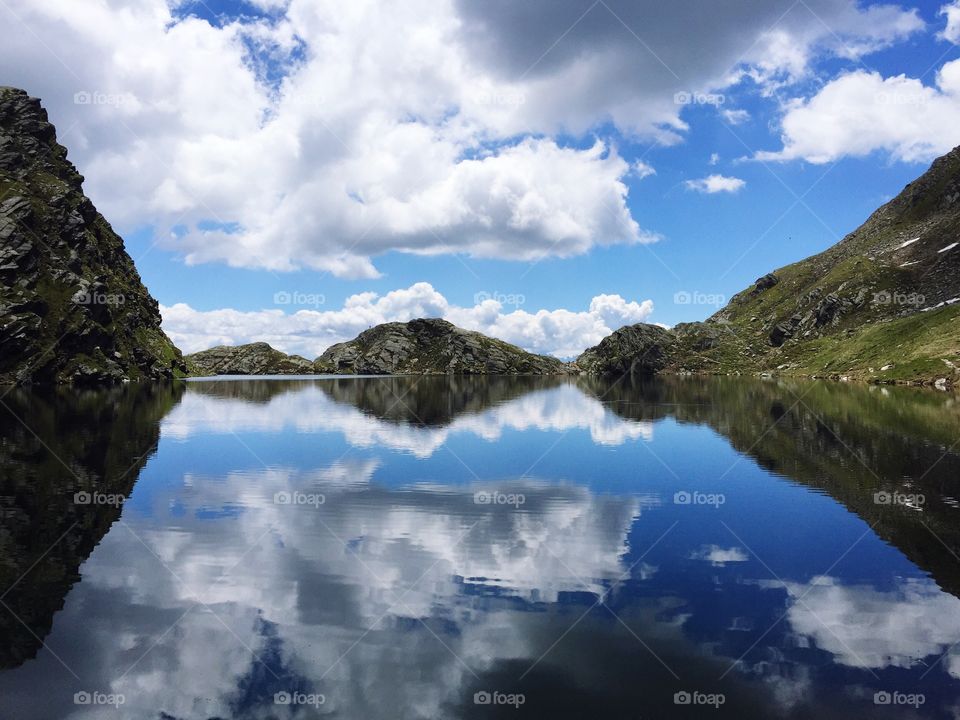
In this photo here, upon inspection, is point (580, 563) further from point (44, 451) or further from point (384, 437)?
point (44, 451)

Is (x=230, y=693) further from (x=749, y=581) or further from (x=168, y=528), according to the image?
(x=749, y=581)

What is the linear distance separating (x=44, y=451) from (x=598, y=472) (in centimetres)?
5856

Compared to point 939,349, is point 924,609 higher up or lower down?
lower down

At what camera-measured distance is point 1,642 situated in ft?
67.0

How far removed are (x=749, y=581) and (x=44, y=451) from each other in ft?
222

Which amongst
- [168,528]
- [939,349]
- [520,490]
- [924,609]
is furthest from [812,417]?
[939,349]

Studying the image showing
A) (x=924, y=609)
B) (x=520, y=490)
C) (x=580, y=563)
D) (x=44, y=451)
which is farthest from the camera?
(x=44, y=451)

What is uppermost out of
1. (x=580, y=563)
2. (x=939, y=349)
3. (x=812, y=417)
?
(x=939, y=349)

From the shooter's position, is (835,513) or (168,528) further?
(835,513)

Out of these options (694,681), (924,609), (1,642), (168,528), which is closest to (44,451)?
(168,528)

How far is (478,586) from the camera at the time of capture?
26.0 metres

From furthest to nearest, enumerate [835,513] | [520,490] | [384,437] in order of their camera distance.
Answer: [384,437] < [520,490] < [835,513]

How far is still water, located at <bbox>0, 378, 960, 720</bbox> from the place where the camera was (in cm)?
1767

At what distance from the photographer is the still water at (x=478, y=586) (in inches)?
696
